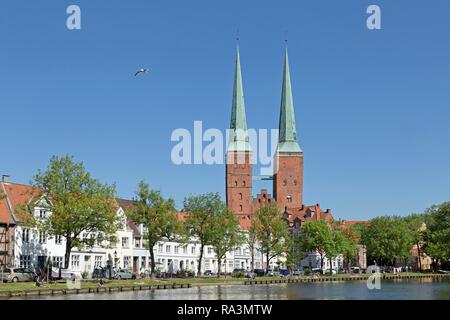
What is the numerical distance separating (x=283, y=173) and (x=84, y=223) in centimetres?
12387

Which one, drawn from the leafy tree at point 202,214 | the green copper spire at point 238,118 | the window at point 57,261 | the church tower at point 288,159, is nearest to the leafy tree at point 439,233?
the church tower at point 288,159

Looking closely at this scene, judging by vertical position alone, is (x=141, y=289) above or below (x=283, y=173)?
below

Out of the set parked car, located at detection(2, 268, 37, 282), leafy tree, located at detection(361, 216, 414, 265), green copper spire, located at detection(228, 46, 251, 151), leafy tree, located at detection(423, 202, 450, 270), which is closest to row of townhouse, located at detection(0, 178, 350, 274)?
parked car, located at detection(2, 268, 37, 282)

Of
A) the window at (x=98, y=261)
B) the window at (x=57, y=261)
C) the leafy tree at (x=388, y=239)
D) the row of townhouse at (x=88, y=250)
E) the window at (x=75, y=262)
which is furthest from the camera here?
the leafy tree at (x=388, y=239)

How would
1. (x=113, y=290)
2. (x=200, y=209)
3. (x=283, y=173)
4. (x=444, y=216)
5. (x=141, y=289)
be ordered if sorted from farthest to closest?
(x=283, y=173) < (x=444, y=216) < (x=200, y=209) < (x=141, y=289) < (x=113, y=290)

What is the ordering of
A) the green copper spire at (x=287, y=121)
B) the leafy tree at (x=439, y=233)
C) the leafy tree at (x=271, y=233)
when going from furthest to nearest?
1. the green copper spire at (x=287, y=121)
2. the leafy tree at (x=439, y=233)
3. the leafy tree at (x=271, y=233)

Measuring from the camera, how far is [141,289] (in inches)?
2913

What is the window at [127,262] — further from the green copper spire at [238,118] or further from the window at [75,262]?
the green copper spire at [238,118]

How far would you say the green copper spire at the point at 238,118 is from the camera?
18988 cm

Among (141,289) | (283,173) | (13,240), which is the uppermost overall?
(283,173)

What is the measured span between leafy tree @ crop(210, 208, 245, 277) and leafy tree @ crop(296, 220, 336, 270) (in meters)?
25.1

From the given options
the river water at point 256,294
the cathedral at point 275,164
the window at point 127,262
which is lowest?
the river water at point 256,294
